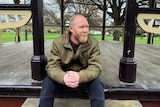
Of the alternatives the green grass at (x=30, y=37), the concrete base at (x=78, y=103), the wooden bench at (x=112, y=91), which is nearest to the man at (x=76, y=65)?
the concrete base at (x=78, y=103)

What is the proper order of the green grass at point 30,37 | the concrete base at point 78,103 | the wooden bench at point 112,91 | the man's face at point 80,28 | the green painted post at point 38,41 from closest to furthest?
the man's face at point 80,28, the concrete base at point 78,103, the wooden bench at point 112,91, the green painted post at point 38,41, the green grass at point 30,37

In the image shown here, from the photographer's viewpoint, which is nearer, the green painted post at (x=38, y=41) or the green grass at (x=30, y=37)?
the green painted post at (x=38, y=41)

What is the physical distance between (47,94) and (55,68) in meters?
0.21

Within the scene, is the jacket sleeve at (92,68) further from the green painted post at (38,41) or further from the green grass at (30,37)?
the green grass at (30,37)

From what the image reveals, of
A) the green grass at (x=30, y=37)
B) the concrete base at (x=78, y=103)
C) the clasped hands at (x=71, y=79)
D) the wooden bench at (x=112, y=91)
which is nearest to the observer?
the clasped hands at (x=71, y=79)

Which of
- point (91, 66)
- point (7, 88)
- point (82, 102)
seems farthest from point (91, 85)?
point (7, 88)

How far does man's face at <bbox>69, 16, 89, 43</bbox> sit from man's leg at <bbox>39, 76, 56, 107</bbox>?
0.41 metres

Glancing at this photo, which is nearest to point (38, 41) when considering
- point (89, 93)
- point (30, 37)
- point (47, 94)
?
point (47, 94)

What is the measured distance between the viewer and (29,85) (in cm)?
205

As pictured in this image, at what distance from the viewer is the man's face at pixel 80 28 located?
1783mm

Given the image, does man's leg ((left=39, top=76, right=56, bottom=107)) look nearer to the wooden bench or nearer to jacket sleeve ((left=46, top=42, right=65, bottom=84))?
jacket sleeve ((left=46, top=42, right=65, bottom=84))

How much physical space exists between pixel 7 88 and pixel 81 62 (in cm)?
72

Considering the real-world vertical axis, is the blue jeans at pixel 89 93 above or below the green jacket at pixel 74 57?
below

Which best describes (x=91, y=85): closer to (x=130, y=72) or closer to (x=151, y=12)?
(x=130, y=72)
